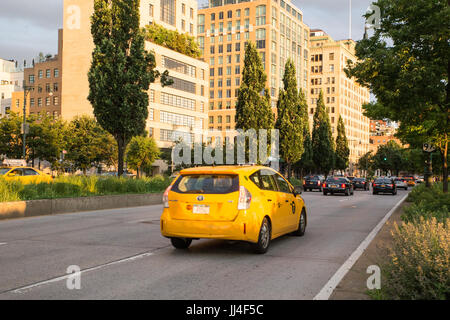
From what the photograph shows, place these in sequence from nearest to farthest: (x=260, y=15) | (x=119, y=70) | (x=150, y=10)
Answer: (x=119, y=70), (x=150, y=10), (x=260, y=15)

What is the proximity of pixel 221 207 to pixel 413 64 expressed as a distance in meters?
8.49

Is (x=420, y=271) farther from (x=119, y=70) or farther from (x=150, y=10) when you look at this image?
(x=150, y=10)

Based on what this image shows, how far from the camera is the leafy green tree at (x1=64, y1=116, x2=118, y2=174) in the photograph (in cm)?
4975

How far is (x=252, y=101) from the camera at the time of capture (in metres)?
44.5

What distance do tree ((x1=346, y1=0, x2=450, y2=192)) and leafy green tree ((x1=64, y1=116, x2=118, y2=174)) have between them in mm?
39131

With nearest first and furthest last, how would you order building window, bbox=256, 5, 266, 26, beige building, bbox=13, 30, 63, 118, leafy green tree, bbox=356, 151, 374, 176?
1. beige building, bbox=13, 30, 63, 118
2. building window, bbox=256, 5, 266, 26
3. leafy green tree, bbox=356, 151, 374, 176

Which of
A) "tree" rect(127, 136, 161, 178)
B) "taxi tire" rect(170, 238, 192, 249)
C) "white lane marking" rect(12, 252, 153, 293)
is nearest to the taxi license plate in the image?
"taxi tire" rect(170, 238, 192, 249)

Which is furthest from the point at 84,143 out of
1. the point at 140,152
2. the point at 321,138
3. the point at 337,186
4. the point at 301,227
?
the point at 321,138

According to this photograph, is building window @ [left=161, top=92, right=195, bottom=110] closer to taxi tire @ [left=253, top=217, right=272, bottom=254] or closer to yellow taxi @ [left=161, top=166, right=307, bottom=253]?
yellow taxi @ [left=161, top=166, right=307, bottom=253]

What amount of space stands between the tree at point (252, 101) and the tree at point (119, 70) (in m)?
19.0

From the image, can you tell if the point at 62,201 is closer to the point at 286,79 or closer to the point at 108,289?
the point at 108,289

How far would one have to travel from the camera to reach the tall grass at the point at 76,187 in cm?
1603

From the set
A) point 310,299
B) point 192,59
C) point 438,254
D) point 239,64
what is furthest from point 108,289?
point 239,64

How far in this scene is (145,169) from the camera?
58281 mm
